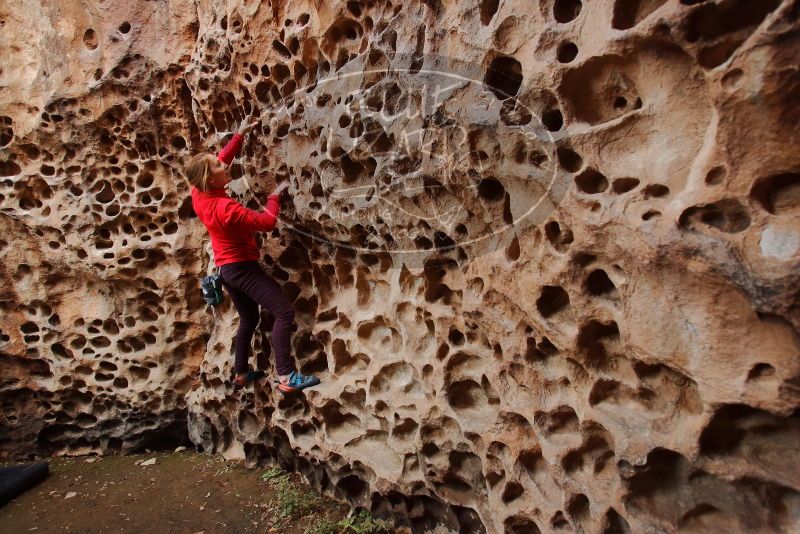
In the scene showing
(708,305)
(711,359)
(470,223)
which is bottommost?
(711,359)

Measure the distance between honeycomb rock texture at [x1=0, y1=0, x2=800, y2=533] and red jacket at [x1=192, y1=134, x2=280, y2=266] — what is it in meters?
0.19

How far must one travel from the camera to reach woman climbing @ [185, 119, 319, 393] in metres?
2.86

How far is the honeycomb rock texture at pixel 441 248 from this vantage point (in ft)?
5.00

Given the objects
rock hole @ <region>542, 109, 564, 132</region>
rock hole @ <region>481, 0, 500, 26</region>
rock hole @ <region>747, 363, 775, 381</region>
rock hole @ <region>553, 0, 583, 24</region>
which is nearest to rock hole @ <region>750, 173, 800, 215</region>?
rock hole @ <region>747, 363, 775, 381</region>

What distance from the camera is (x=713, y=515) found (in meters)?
1.69

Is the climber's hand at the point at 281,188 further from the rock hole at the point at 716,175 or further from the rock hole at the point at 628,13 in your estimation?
the rock hole at the point at 716,175

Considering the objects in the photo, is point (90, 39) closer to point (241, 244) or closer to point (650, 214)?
point (241, 244)

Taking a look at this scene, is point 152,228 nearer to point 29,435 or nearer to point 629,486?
point 29,435

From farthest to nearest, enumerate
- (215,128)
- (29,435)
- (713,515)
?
(29,435) → (215,128) → (713,515)

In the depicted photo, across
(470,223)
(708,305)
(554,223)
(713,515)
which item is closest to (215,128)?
(470,223)

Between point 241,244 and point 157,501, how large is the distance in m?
1.56

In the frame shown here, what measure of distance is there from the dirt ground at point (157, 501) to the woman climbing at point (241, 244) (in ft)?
2.16

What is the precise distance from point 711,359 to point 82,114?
12.6 feet

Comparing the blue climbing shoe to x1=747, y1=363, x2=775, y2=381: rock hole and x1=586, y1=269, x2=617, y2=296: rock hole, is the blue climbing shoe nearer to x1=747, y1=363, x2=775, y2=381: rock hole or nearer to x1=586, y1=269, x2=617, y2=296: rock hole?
x1=586, y1=269, x2=617, y2=296: rock hole
